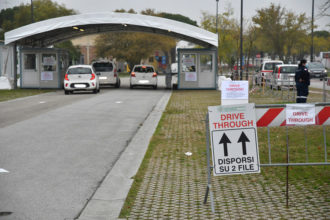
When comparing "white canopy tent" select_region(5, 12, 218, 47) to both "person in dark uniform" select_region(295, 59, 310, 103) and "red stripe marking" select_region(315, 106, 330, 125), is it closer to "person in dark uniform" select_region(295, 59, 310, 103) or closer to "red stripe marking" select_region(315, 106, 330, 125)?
"person in dark uniform" select_region(295, 59, 310, 103)

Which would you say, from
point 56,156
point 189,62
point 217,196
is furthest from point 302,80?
point 189,62

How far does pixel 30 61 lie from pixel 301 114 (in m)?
30.5

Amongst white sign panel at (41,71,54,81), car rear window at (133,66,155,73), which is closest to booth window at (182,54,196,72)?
car rear window at (133,66,155,73)

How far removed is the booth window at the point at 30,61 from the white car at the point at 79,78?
6.68 m

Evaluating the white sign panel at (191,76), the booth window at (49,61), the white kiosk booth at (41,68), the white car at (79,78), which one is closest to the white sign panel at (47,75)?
the white kiosk booth at (41,68)

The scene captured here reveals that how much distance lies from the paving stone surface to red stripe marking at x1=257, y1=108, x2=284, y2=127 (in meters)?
0.88

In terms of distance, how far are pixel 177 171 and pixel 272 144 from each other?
9.91 ft

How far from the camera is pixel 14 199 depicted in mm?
6348

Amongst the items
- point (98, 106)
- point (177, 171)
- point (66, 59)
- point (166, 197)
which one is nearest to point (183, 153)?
point (177, 171)

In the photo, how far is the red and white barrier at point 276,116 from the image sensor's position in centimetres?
626

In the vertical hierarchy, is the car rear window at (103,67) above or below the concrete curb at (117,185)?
above

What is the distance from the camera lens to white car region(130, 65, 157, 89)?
3572 centimetres

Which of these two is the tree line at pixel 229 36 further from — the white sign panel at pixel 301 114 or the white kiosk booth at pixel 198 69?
the white sign panel at pixel 301 114

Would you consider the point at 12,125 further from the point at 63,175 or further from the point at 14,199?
the point at 14,199
